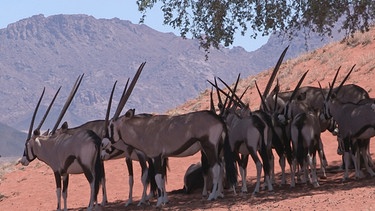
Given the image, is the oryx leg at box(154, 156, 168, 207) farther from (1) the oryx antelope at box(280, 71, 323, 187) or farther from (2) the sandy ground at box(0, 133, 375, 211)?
(1) the oryx antelope at box(280, 71, 323, 187)

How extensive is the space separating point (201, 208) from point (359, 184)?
137 inches

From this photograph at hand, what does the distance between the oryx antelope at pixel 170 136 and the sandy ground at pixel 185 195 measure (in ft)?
2.58

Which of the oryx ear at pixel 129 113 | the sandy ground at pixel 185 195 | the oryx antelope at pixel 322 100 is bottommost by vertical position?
the sandy ground at pixel 185 195

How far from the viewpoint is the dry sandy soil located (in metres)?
13.8

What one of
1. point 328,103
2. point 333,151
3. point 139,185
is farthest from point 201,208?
point 333,151

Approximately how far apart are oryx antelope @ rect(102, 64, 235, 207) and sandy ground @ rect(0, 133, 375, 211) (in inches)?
31.0

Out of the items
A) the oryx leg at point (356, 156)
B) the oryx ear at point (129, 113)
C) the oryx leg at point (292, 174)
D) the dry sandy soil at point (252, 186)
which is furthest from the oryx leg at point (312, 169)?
the oryx ear at point (129, 113)

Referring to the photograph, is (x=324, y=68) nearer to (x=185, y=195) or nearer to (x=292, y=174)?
(x=185, y=195)

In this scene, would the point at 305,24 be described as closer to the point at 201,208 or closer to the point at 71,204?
the point at 201,208

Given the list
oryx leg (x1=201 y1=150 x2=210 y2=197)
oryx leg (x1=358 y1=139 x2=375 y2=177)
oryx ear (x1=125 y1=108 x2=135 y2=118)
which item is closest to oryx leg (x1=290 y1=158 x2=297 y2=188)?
oryx leg (x1=358 y1=139 x2=375 y2=177)

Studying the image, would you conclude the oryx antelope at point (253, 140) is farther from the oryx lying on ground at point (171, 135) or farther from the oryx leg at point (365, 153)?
the oryx leg at point (365, 153)

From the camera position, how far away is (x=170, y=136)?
1536 centimetres

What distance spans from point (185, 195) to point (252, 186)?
5.57 ft

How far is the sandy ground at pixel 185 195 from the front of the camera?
13531mm
